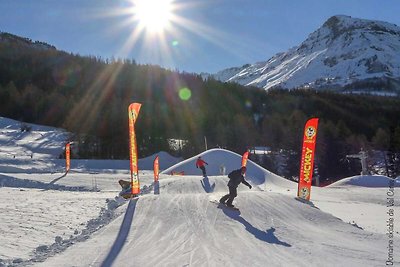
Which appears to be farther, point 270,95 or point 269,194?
point 270,95

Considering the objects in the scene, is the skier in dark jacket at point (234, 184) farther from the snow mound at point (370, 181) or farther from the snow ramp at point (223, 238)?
the snow mound at point (370, 181)

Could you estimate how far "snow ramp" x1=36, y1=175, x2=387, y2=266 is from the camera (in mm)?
9039

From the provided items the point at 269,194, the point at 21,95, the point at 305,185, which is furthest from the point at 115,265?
the point at 21,95

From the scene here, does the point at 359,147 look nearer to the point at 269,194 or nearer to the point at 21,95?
the point at 269,194

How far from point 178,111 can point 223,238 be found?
84.0m

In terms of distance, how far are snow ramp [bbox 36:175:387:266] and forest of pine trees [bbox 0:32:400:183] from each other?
4871 cm

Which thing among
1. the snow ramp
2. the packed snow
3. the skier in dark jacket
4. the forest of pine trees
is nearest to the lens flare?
the forest of pine trees

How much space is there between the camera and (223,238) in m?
11.0

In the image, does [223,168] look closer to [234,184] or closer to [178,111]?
[234,184]

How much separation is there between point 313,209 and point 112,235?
7808 mm

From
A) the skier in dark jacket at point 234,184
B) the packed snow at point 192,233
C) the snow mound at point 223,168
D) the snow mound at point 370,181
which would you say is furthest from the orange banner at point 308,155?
the snow mound at point 370,181

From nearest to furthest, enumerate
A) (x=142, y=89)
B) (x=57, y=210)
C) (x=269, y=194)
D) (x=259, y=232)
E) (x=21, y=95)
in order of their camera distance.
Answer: (x=259, y=232), (x=57, y=210), (x=269, y=194), (x=21, y=95), (x=142, y=89)

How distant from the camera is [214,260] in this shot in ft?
29.2

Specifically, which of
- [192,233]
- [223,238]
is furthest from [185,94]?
[223,238]
